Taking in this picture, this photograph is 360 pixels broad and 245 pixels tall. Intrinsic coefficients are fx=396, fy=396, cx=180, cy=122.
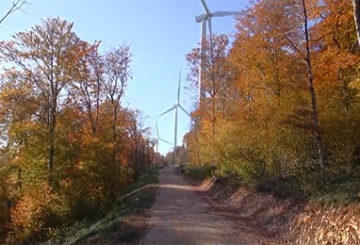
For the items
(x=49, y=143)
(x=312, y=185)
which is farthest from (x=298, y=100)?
(x=49, y=143)

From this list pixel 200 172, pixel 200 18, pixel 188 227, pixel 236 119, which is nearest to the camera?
pixel 188 227

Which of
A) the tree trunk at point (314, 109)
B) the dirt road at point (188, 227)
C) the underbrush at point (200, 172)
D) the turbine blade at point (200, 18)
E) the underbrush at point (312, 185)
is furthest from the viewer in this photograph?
the turbine blade at point (200, 18)

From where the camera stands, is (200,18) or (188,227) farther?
(200,18)

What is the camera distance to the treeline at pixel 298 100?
15.9 m

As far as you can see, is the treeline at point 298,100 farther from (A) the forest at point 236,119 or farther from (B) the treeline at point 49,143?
(B) the treeline at point 49,143

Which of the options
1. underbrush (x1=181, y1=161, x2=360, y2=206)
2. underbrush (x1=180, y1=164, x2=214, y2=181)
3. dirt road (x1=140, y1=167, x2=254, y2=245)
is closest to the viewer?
underbrush (x1=181, y1=161, x2=360, y2=206)

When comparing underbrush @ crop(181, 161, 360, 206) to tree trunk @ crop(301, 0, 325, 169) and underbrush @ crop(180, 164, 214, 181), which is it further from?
underbrush @ crop(180, 164, 214, 181)

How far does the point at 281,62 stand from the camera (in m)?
20.2

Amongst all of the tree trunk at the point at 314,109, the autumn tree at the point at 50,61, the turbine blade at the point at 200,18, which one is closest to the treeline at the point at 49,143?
the autumn tree at the point at 50,61

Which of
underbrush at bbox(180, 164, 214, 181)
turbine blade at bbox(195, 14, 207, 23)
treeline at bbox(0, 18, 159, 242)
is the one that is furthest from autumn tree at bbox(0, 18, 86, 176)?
turbine blade at bbox(195, 14, 207, 23)

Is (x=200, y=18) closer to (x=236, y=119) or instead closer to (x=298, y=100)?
(x=236, y=119)

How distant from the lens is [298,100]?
18.0 meters

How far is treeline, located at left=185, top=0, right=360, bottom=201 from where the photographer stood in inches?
625

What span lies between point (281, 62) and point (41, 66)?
1553 centimetres
